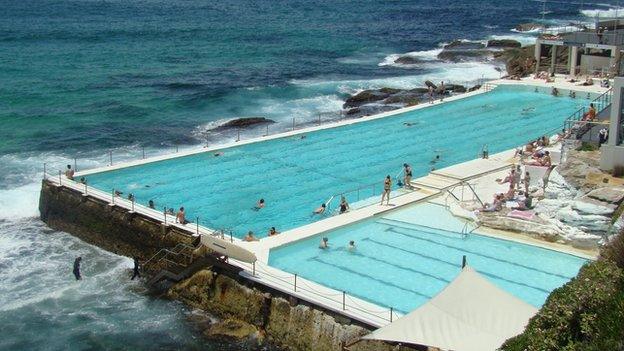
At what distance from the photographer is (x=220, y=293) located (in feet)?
67.1

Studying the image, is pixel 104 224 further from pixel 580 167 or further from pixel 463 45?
pixel 463 45

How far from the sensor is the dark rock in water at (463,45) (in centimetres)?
7356

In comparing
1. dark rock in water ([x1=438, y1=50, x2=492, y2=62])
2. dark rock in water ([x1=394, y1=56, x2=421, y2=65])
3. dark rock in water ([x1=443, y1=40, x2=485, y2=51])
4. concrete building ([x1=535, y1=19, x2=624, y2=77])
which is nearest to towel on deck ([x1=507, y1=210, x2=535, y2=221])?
concrete building ([x1=535, y1=19, x2=624, y2=77])

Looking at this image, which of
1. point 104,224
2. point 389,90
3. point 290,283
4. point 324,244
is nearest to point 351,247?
point 324,244

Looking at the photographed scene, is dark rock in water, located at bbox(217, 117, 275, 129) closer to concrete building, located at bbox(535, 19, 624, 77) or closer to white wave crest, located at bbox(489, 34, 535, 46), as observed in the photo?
concrete building, located at bbox(535, 19, 624, 77)

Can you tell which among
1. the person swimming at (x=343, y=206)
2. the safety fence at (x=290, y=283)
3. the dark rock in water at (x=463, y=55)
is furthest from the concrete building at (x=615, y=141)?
the dark rock in water at (x=463, y=55)

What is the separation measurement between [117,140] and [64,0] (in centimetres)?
9833

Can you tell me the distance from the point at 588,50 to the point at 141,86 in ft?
96.5

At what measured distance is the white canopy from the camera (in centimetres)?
1404

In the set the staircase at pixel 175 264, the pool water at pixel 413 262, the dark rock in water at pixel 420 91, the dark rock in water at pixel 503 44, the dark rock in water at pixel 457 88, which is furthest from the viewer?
the dark rock in water at pixel 503 44

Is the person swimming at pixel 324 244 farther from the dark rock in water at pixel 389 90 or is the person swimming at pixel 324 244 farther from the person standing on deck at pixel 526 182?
the dark rock in water at pixel 389 90

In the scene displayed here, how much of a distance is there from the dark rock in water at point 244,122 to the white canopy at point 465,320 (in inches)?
1125

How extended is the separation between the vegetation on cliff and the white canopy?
109 inches

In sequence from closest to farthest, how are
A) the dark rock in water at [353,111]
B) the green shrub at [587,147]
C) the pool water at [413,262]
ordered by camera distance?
the pool water at [413,262]
the green shrub at [587,147]
the dark rock in water at [353,111]
